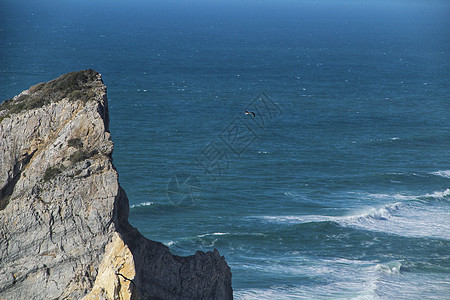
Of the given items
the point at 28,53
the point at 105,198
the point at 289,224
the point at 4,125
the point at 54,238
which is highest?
the point at 28,53

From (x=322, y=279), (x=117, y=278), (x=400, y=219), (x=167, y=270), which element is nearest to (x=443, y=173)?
(x=400, y=219)

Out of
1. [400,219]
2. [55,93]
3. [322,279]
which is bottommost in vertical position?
[322,279]

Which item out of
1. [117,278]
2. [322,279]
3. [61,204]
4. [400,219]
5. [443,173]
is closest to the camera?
[117,278]

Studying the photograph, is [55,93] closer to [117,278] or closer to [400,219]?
[117,278]

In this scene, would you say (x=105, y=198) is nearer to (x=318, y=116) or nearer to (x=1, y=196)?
(x=1, y=196)

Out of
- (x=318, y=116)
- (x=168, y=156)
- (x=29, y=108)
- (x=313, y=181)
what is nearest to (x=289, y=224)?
(x=313, y=181)

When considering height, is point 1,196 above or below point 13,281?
above

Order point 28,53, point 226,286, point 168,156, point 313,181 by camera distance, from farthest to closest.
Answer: point 28,53 → point 168,156 → point 313,181 → point 226,286
